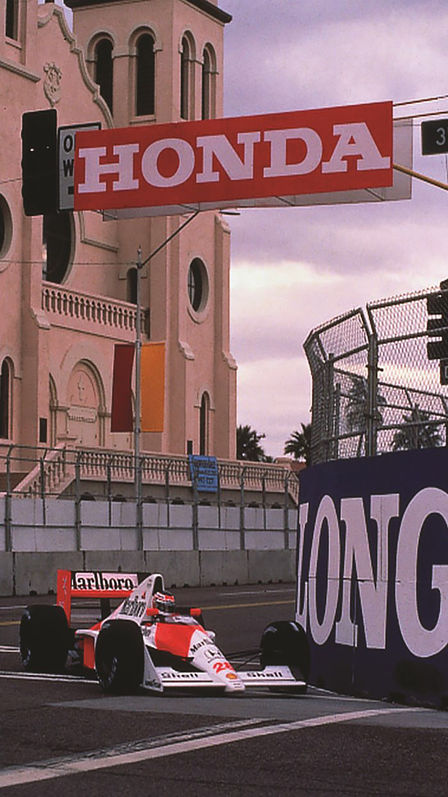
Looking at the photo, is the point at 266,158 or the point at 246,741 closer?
the point at 246,741

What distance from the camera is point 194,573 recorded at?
35531 millimetres

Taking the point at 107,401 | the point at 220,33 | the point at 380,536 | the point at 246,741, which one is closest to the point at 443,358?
the point at 380,536

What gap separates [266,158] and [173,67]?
3840 centimetres

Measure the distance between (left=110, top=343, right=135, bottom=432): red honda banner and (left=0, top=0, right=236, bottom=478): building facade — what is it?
1.77 m

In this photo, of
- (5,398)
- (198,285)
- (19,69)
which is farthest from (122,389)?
(198,285)

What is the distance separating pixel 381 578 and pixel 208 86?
5835 cm

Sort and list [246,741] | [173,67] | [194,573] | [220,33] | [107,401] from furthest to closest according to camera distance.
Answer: [220,33]
[173,67]
[107,401]
[194,573]
[246,741]

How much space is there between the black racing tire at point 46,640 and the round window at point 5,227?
136 feet

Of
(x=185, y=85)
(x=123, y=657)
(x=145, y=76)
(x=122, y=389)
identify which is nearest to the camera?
(x=123, y=657)

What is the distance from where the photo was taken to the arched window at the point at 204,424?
67062 mm

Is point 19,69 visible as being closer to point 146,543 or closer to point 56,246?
point 56,246

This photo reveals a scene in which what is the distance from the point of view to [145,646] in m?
12.0

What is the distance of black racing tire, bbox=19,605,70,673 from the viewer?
14.1m

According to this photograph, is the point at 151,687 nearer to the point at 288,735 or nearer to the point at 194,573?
the point at 288,735
